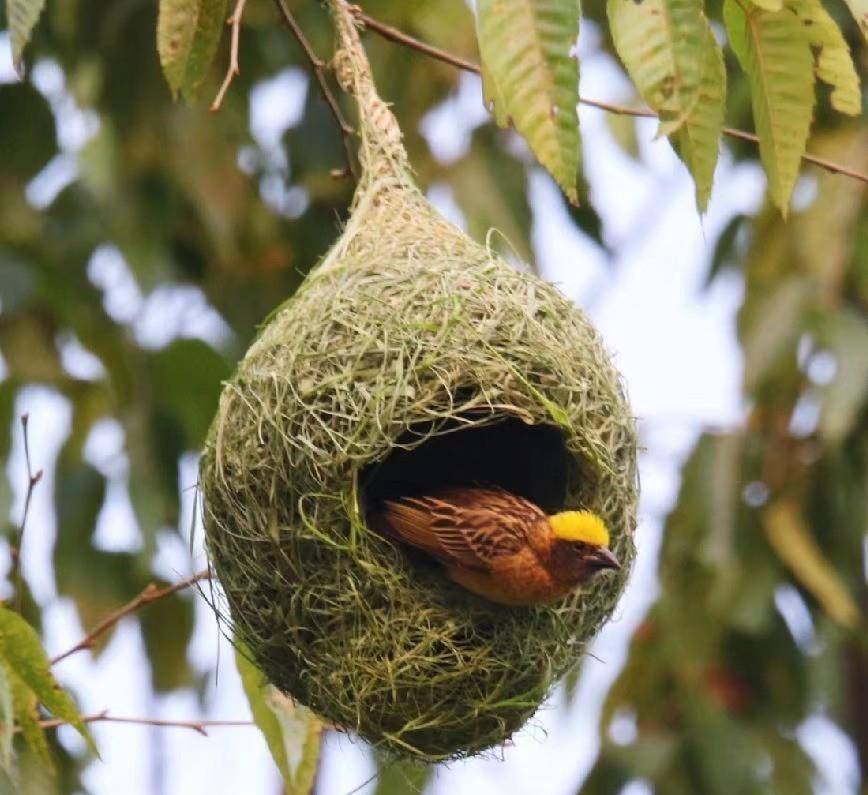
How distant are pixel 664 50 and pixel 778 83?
250 mm

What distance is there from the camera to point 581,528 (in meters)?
3.02

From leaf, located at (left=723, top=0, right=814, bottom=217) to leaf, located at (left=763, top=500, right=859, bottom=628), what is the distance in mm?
2816

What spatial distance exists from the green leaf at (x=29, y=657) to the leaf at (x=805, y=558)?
3.12 m

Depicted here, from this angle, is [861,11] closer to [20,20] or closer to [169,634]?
[20,20]

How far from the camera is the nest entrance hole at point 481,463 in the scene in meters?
3.30

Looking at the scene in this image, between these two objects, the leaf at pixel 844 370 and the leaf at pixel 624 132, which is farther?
the leaf at pixel 624 132

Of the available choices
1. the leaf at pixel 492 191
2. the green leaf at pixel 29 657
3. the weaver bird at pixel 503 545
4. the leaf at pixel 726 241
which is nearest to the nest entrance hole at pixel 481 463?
the weaver bird at pixel 503 545

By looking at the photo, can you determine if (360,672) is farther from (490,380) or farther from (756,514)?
(756,514)

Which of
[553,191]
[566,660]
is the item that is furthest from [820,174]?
[566,660]

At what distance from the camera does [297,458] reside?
3.02 meters

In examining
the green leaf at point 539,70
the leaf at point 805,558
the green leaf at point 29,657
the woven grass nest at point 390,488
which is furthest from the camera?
the leaf at point 805,558

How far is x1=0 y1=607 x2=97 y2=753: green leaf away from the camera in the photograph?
2.68 meters

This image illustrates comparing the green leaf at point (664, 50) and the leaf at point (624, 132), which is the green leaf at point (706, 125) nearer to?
the green leaf at point (664, 50)

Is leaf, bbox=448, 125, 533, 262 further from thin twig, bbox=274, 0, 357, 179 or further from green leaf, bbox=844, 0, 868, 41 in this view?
green leaf, bbox=844, 0, 868, 41
